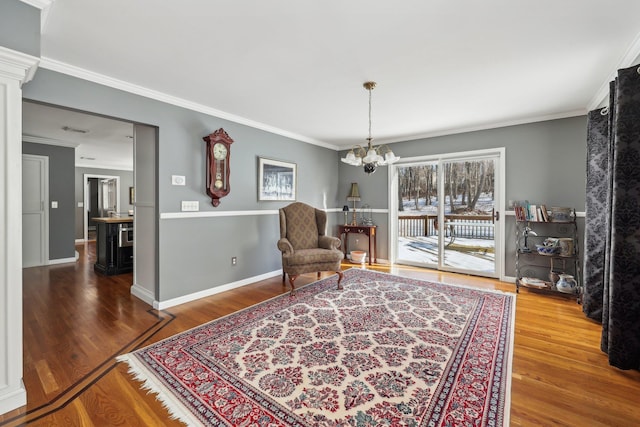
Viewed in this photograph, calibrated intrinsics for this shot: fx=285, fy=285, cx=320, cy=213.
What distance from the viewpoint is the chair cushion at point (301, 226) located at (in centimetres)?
420

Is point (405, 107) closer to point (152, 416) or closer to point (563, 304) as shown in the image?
point (563, 304)

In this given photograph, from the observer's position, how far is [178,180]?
10.8 feet

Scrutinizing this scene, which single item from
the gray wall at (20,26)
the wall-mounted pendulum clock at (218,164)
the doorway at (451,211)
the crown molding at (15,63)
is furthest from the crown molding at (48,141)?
the doorway at (451,211)

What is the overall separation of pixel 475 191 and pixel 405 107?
78.8 inches

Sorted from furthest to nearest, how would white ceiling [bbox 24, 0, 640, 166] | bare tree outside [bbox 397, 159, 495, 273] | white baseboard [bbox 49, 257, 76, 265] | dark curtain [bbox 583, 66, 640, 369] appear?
white baseboard [bbox 49, 257, 76, 265]
bare tree outside [bbox 397, 159, 495, 273]
dark curtain [bbox 583, 66, 640, 369]
white ceiling [bbox 24, 0, 640, 166]

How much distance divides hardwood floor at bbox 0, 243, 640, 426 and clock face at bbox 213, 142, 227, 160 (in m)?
1.76

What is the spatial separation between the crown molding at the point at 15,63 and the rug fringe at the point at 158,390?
6.27ft

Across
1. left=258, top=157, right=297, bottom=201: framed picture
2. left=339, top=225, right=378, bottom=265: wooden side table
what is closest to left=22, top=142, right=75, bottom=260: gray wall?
left=258, top=157, right=297, bottom=201: framed picture

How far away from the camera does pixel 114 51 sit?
7.46 feet

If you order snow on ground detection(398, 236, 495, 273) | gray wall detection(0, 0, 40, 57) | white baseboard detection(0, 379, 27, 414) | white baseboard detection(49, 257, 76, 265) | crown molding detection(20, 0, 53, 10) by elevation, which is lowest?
white baseboard detection(0, 379, 27, 414)

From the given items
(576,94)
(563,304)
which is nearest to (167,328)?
(563,304)

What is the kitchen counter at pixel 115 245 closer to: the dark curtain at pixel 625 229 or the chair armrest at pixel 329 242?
the chair armrest at pixel 329 242

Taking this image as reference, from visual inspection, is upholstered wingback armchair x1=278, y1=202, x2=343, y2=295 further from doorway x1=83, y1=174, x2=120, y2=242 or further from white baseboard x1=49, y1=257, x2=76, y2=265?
doorway x1=83, y1=174, x2=120, y2=242

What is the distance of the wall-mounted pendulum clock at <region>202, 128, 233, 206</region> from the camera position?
3.50 meters
